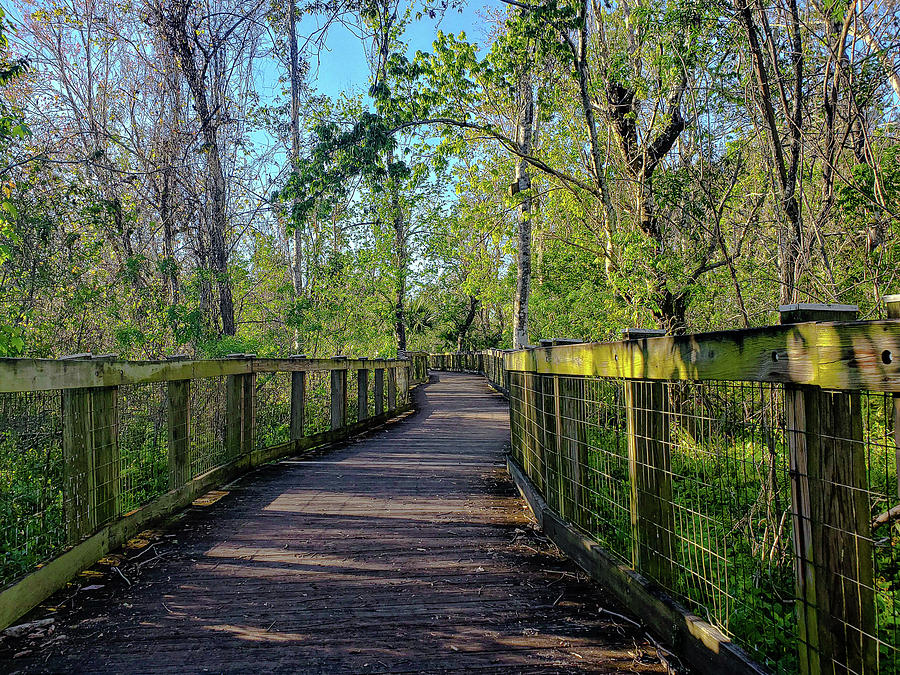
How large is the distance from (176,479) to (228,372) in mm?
1242

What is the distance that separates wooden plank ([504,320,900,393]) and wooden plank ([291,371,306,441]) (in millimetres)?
5313

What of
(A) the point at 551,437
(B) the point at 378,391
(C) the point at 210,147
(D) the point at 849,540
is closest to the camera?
(D) the point at 849,540

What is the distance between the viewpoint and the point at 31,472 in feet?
12.7

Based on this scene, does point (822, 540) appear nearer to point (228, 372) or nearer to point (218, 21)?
point (228, 372)

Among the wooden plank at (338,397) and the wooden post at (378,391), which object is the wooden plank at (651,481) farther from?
the wooden post at (378,391)

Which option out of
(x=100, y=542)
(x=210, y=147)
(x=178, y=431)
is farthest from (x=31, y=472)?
(x=210, y=147)

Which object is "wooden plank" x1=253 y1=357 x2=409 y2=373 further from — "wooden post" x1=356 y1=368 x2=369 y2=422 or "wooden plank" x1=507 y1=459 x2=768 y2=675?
"wooden plank" x1=507 y1=459 x2=768 y2=675

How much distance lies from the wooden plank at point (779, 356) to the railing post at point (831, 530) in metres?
0.09

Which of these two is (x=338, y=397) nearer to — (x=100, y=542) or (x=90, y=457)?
(x=100, y=542)

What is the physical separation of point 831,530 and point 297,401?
6.77m

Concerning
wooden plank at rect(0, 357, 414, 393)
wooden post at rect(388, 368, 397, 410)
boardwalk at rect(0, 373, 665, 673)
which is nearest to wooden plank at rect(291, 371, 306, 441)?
wooden plank at rect(0, 357, 414, 393)

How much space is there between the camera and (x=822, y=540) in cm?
172

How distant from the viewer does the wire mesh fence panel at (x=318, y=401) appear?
38.6 feet

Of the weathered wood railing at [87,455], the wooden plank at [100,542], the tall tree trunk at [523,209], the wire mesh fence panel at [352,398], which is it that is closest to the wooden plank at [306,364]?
the weathered wood railing at [87,455]
